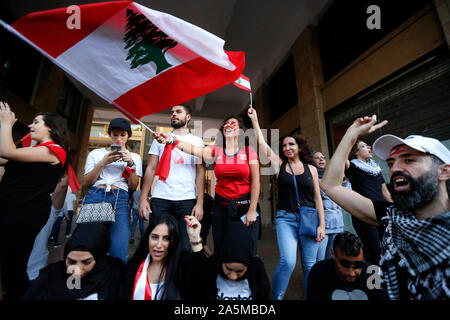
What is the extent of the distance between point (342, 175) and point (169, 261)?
1544 mm

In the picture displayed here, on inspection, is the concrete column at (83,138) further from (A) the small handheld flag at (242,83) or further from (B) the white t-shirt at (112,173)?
(A) the small handheld flag at (242,83)

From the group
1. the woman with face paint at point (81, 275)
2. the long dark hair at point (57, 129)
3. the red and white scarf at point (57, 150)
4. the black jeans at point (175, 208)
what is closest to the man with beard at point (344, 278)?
the black jeans at point (175, 208)

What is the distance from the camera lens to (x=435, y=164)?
1290 mm

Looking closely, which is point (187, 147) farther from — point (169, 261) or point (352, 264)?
point (352, 264)

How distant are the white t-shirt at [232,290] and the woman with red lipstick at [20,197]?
5.28 ft

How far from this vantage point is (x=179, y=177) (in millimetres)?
2256

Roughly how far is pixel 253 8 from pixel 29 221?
292 inches

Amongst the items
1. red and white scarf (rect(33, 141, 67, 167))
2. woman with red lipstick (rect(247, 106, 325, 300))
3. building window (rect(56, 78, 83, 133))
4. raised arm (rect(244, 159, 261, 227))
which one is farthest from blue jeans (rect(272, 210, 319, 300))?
building window (rect(56, 78, 83, 133))

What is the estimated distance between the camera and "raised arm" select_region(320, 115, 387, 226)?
4.70 ft

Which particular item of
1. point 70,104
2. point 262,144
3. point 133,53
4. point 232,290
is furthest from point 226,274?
point 70,104

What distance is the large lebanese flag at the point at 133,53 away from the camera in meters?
1.90

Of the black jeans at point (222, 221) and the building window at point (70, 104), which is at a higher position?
the building window at point (70, 104)

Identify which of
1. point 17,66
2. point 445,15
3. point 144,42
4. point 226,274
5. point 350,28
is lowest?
point 226,274

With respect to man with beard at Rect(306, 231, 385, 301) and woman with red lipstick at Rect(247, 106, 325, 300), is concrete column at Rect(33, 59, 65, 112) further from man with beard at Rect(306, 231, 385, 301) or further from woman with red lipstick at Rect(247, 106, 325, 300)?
man with beard at Rect(306, 231, 385, 301)
